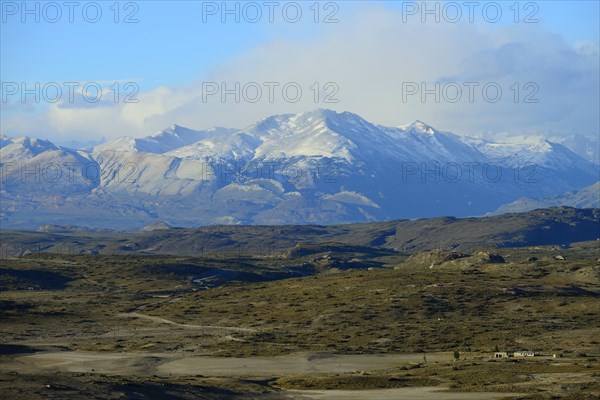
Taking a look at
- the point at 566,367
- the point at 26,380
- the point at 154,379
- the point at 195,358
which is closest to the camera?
the point at 26,380

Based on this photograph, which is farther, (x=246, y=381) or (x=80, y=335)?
(x=80, y=335)

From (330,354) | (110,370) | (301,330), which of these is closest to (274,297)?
(301,330)

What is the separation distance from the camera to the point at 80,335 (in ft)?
406

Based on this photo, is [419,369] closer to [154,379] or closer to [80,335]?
[154,379]

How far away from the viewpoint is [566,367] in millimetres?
87438

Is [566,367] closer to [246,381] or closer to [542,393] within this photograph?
[542,393]

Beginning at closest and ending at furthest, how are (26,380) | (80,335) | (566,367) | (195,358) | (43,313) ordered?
(26,380), (566,367), (195,358), (80,335), (43,313)

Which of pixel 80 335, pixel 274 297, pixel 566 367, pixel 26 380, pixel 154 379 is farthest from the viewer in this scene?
pixel 274 297

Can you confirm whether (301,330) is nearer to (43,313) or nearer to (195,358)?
(195,358)

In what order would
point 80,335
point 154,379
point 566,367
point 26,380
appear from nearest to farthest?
1. point 26,380
2. point 154,379
3. point 566,367
4. point 80,335

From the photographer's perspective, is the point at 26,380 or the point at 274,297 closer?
the point at 26,380

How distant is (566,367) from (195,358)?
121 ft

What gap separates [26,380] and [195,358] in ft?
104

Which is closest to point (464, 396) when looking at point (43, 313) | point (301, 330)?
point (301, 330)
